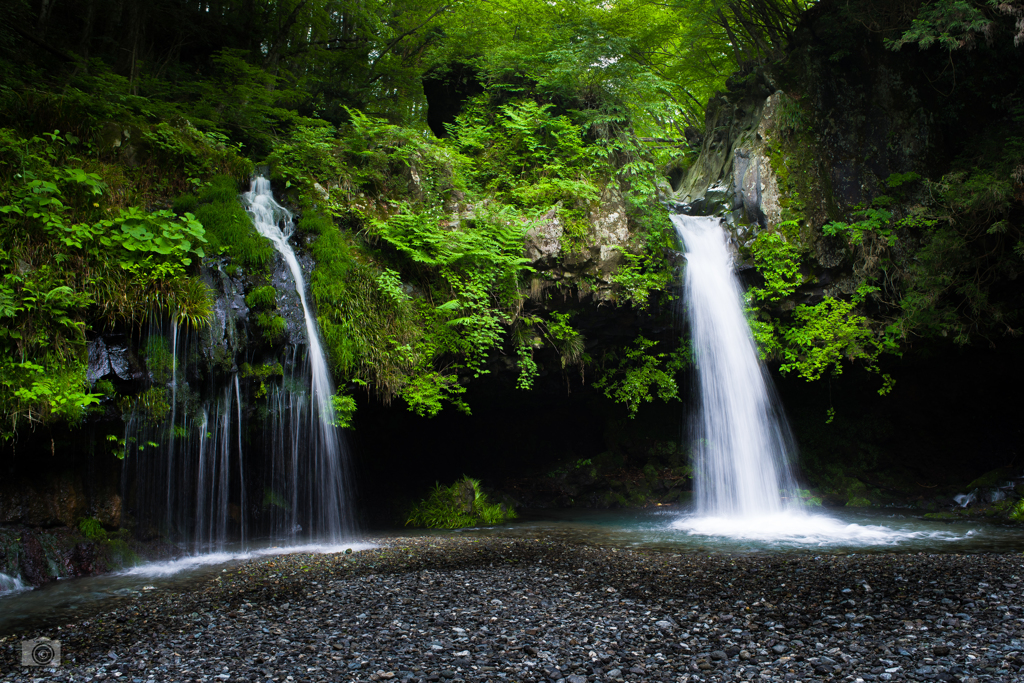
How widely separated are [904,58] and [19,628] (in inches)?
605

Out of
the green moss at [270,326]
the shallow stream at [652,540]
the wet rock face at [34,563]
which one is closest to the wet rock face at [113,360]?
the green moss at [270,326]

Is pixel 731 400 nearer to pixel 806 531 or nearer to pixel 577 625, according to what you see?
pixel 806 531

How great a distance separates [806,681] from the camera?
2.95 metres

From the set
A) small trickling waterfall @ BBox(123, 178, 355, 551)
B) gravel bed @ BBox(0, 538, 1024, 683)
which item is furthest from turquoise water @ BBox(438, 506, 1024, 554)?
small trickling waterfall @ BBox(123, 178, 355, 551)

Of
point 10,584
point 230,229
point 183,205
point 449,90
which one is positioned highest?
point 449,90

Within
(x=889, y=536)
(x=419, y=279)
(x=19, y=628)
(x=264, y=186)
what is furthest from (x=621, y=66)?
(x=19, y=628)

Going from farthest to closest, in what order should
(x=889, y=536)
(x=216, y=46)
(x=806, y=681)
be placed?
(x=216, y=46) → (x=889, y=536) → (x=806, y=681)

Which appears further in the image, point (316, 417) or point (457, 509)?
point (457, 509)

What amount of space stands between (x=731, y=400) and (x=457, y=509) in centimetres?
557

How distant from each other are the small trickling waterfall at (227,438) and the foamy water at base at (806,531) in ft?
18.4

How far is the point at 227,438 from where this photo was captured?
24.0 ft

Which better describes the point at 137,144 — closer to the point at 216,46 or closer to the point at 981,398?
the point at 216,46

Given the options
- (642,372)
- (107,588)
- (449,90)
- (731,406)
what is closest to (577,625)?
(107,588)

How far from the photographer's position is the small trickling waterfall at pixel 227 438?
6613 mm
